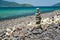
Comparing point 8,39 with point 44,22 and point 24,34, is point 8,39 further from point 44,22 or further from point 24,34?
point 44,22

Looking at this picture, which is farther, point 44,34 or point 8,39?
point 8,39

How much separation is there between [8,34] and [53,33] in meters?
4.50

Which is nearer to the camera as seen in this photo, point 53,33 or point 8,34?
point 53,33

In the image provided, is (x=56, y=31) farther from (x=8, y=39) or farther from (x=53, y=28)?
(x=8, y=39)

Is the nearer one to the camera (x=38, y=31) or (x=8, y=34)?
(x=38, y=31)

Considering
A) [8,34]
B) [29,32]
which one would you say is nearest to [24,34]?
[29,32]

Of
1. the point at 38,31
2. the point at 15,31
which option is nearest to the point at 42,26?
the point at 38,31

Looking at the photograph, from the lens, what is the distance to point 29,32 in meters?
23.0

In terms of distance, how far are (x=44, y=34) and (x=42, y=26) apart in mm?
972

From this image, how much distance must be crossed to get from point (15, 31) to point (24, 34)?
3.35 ft

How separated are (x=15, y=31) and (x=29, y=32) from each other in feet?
4.69

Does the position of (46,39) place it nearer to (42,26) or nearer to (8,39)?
(42,26)

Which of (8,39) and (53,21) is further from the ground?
(53,21)

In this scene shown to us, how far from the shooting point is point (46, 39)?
22000 millimetres
